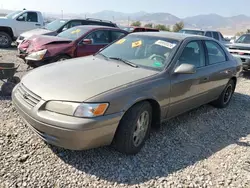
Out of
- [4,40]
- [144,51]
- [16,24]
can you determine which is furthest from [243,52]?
[4,40]

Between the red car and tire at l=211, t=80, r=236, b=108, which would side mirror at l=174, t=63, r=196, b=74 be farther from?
the red car

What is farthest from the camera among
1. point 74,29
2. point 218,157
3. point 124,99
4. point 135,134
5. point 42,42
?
point 74,29

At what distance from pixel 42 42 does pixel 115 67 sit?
3.99 m

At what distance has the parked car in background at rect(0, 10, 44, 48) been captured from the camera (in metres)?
12.5

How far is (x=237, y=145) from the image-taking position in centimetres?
393

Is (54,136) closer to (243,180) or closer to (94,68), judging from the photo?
(94,68)

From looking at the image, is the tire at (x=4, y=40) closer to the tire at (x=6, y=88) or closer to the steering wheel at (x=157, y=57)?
the tire at (x=6, y=88)

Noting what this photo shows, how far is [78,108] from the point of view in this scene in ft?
8.93

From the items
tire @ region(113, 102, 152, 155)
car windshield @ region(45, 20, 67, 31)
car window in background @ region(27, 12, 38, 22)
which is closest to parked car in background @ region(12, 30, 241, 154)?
tire @ region(113, 102, 152, 155)

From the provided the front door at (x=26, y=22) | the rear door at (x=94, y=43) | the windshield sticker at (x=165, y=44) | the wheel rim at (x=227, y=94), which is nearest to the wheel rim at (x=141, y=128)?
the windshield sticker at (x=165, y=44)

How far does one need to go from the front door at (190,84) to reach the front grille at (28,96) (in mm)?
1806

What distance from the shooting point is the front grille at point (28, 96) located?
295 cm

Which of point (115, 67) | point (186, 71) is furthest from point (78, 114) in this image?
point (186, 71)

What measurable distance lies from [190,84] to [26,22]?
1143 centimetres
